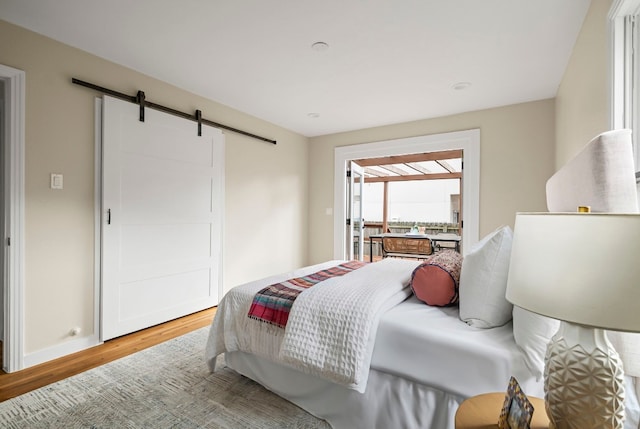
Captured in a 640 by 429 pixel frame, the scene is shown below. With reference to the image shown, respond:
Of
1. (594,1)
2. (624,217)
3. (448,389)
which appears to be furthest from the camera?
(594,1)

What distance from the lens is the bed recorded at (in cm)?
124

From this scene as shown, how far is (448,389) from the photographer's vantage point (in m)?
1.41

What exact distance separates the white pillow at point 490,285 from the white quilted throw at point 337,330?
436 mm

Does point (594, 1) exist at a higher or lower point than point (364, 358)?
higher

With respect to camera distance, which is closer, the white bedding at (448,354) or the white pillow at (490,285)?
the white bedding at (448,354)

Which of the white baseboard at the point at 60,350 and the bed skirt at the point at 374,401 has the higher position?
the bed skirt at the point at 374,401

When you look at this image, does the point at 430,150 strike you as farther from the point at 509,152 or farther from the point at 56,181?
the point at 56,181

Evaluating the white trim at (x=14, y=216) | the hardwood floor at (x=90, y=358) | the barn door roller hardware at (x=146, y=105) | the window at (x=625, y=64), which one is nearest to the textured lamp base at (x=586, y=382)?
the window at (x=625, y=64)

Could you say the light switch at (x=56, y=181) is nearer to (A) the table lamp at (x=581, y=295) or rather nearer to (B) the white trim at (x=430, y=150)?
(A) the table lamp at (x=581, y=295)

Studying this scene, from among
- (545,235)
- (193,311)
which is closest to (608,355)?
(545,235)

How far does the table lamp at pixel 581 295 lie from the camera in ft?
2.10

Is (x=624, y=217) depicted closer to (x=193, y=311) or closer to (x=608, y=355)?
(x=608, y=355)

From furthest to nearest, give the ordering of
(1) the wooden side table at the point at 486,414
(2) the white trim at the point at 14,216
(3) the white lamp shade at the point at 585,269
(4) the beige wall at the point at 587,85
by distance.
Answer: (2) the white trim at the point at 14,216, (4) the beige wall at the point at 587,85, (1) the wooden side table at the point at 486,414, (3) the white lamp shade at the point at 585,269

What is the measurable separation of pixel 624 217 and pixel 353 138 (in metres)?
4.57
